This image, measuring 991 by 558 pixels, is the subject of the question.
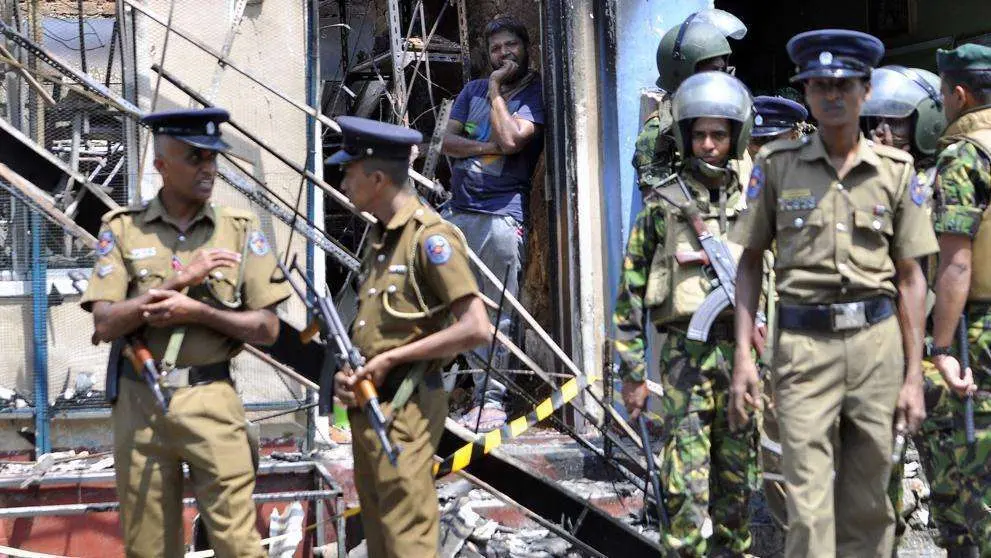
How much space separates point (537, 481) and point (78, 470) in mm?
2468

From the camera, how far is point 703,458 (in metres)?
5.37

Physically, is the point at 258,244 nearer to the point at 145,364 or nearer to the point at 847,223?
the point at 145,364

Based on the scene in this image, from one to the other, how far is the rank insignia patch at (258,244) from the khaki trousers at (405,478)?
71 centimetres

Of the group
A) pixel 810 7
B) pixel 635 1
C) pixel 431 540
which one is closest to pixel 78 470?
pixel 431 540

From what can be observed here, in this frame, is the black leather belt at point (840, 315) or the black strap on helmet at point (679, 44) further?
the black strap on helmet at point (679, 44)

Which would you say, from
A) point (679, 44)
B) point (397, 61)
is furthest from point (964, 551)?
point (397, 61)

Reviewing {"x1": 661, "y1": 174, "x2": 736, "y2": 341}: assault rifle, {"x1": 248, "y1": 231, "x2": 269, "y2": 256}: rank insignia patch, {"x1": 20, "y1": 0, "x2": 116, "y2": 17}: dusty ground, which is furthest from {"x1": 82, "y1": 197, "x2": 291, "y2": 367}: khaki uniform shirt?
{"x1": 20, "y1": 0, "x2": 116, "y2": 17}: dusty ground

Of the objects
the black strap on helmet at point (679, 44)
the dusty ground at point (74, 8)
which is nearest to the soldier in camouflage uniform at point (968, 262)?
the black strap on helmet at point (679, 44)

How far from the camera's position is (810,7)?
12.6 metres

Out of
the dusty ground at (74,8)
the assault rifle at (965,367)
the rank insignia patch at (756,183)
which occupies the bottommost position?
the assault rifle at (965,367)

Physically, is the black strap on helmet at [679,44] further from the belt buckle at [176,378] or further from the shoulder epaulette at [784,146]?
the belt buckle at [176,378]

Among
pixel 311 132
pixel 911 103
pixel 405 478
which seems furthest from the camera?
pixel 311 132

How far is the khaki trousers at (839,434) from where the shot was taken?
4664 mm

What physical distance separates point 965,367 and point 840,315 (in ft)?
3.11
